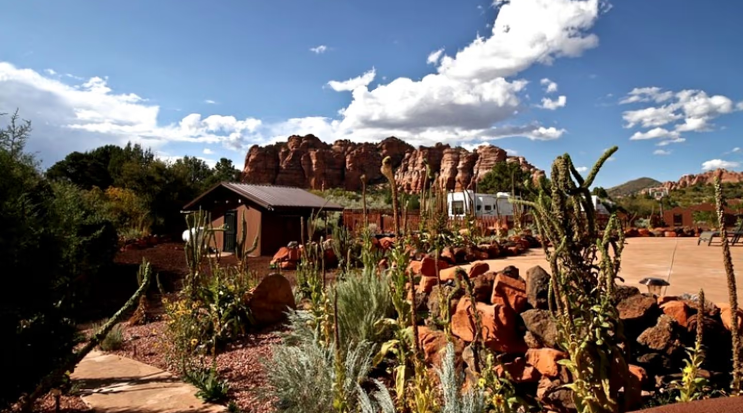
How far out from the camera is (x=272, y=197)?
15.2 m

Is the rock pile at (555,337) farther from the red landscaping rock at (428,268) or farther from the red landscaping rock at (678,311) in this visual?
the red landscaping rock at (428,268)

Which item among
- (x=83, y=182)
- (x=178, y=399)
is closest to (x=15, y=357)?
(x=178, y=399)

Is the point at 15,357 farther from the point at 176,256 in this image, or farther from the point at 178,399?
the point at 176,256

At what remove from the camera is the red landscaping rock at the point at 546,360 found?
2.48m

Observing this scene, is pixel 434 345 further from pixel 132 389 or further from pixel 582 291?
pixel 132 389

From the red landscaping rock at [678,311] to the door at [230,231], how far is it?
13.6 meters

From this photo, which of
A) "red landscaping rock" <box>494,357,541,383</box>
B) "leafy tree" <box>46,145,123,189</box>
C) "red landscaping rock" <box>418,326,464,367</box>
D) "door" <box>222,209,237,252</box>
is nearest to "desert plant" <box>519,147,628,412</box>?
"red landscaping rock" <box>494,357,541,383</box>

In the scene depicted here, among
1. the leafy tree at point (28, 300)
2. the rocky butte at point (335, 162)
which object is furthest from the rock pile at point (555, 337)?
the rocky butte at point (335, 162)

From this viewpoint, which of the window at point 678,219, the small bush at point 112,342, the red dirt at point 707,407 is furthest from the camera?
the window at point 678,219

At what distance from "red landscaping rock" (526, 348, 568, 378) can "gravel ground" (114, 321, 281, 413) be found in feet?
5.57

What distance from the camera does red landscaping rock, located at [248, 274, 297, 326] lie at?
199 inches

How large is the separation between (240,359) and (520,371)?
2.57 meters

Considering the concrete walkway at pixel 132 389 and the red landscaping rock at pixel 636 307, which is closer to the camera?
the red landscaping rock at pixel 636 307

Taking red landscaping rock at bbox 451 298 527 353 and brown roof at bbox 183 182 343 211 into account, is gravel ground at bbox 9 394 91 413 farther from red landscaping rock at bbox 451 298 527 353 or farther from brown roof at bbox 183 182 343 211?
brown roof at bbox 183 182 343 211
